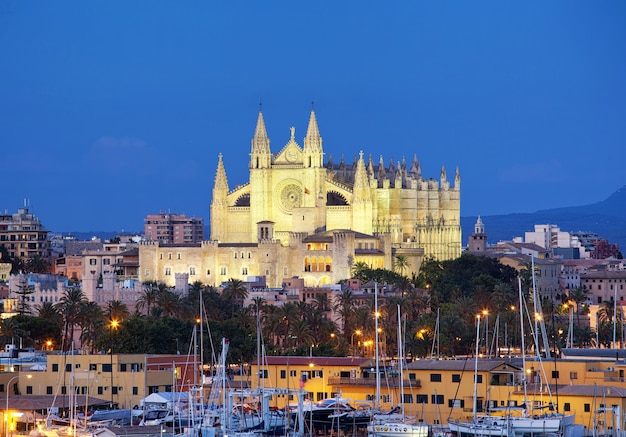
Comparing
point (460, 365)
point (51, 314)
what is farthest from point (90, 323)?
point (460, 365)

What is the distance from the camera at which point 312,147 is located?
157625 mm

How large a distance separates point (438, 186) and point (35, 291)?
46.4 meters

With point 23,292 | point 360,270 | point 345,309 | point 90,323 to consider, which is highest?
point 360,270

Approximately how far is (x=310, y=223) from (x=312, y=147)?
6.99m

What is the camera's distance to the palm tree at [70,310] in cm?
10899

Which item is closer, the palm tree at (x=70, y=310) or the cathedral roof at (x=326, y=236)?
the palm tree at (x=70, y=310)

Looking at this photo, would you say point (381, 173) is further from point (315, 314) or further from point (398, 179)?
point (315, 314)

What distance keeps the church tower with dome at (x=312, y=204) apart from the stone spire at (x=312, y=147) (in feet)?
0.26

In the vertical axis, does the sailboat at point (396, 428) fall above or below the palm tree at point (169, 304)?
below

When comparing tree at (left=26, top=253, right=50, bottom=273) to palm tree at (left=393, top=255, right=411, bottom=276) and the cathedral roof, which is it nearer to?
the cathedral roof

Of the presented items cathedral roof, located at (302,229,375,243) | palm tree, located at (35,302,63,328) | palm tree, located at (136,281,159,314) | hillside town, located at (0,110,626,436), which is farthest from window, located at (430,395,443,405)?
cathedral roof, located at (302,229,375,243)

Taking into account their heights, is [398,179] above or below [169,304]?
above

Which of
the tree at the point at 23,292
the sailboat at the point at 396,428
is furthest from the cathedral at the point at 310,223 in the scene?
the sailboat at the point at 396,428

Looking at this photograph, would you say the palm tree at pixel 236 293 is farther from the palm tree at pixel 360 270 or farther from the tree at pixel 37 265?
the tree at pixel 37 265
